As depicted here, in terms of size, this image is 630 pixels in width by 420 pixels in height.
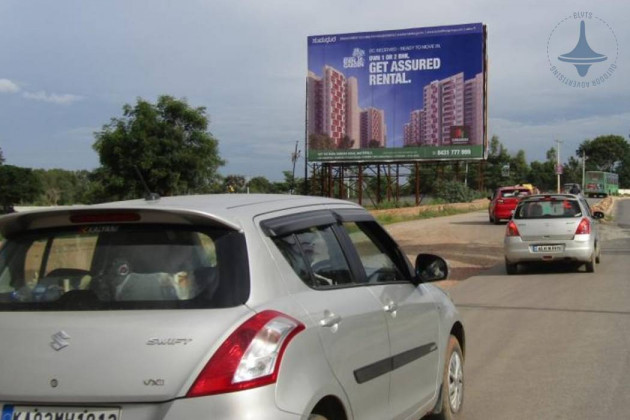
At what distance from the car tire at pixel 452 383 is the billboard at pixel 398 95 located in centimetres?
3940

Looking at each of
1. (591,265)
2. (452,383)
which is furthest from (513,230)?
(452,383)

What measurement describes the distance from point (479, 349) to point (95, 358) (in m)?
5.74

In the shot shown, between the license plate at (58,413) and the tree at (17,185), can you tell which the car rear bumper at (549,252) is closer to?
the license plate at (58,413)

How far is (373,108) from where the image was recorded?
45.8 m

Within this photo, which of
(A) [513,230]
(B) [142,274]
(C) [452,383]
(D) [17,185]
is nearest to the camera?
(B) [142,274]

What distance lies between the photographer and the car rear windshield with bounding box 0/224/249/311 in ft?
10.3

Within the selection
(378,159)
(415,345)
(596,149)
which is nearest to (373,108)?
(378,159)

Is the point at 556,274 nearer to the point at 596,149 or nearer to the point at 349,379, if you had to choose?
the point at 349,379

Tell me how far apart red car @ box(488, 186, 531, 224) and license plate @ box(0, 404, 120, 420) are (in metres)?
29.6

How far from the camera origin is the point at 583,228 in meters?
14.6

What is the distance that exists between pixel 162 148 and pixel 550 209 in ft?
55.8

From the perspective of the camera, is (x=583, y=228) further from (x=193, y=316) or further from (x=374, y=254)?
(x=193, y=316)

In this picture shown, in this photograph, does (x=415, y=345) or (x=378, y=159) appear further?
(x=378, y=159)

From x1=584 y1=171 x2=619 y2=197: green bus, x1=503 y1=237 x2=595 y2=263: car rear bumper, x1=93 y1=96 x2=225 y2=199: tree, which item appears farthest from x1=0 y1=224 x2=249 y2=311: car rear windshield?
x1=584 y1=171 x2=619 y2=197: green bus
